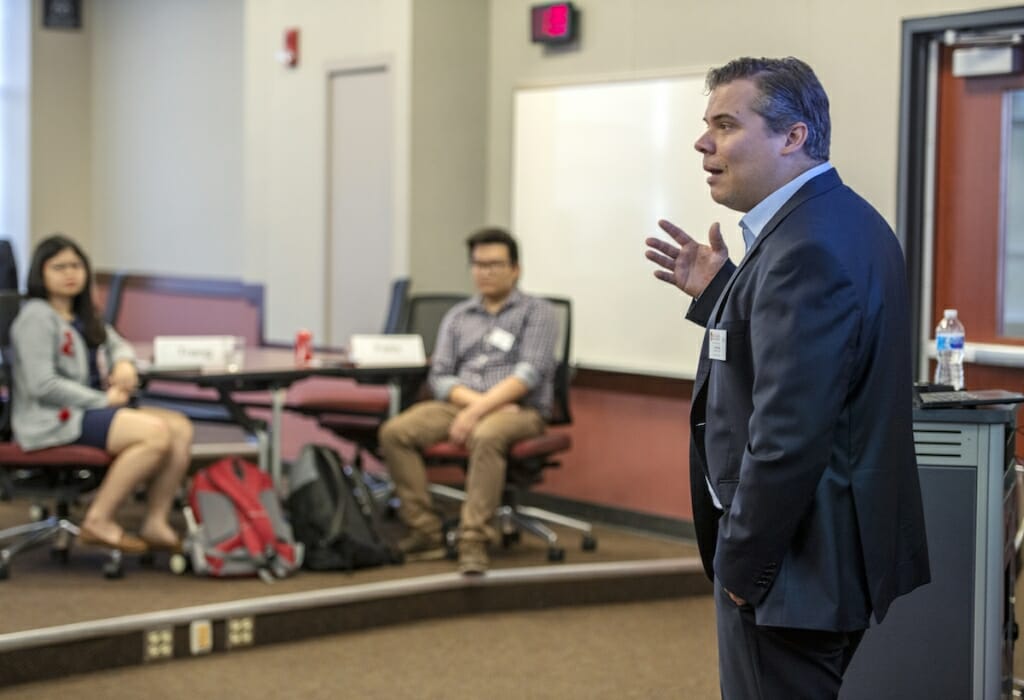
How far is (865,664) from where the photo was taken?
3.01m

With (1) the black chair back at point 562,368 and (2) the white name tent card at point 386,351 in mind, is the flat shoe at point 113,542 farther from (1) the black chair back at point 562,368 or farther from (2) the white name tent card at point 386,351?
(1) the black chair back at point 562,368

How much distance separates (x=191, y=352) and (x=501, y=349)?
116cm

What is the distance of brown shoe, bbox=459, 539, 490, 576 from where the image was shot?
488 cm

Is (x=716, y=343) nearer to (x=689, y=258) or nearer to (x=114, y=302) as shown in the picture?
(x=689, y=258)

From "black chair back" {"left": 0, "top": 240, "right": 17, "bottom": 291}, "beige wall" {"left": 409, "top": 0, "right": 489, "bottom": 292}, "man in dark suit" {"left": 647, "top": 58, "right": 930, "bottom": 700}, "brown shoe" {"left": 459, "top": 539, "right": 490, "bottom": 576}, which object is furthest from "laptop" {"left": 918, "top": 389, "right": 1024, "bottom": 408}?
"black chair back" {"left": 0, "top": 240, "right": 17, "bottom": 291}

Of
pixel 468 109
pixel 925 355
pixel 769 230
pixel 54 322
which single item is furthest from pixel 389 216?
pixel 769 230

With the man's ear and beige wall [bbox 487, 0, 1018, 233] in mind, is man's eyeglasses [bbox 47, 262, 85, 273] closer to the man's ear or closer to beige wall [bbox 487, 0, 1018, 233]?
beige wall [bbox 487, 0, 1018, 233]

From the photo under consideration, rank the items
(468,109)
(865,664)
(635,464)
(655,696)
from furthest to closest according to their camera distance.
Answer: (468,109) → (635,464) → (655,696) → (865,664)

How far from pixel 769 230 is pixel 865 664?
1376mm

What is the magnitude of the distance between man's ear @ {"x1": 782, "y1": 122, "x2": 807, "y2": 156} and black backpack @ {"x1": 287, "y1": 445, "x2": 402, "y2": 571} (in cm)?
321

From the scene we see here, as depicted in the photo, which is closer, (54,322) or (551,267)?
(54,322)

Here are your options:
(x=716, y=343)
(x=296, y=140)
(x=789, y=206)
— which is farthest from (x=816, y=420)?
(x=296, y=140)

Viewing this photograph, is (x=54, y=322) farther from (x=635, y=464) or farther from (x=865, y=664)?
(x=865, y=664)

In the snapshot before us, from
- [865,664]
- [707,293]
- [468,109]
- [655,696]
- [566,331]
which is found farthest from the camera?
[468,109]
